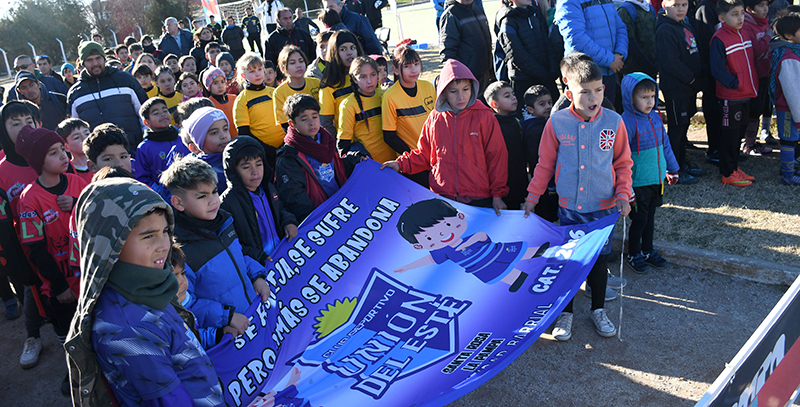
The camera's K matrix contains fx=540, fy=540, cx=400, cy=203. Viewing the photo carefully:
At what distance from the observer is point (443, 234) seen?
4133mm

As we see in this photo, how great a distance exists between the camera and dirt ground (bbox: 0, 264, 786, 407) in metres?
3.36

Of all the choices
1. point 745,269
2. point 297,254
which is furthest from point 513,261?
point 745,269

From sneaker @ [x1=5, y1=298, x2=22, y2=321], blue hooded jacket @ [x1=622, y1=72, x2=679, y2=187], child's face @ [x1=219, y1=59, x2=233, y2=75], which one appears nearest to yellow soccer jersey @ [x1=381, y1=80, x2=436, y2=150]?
blue hooded jacket @ [x1=622, y1=72, x2=679, y2=187]

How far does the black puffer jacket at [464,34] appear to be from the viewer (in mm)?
6645

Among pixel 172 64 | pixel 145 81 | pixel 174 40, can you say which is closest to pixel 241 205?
pixel 145 81

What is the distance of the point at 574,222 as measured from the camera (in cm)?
401

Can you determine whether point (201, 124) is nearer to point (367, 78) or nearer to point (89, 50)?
point (367, 78)

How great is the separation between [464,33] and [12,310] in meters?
5.72

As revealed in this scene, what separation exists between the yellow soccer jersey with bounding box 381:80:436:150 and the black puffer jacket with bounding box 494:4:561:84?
1885 mm

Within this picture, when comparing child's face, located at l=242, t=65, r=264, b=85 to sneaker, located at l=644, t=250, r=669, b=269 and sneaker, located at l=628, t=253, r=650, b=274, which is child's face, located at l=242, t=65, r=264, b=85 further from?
sneaker, located at l=644, t=250, r=669, b=269

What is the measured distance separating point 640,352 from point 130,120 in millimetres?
5952

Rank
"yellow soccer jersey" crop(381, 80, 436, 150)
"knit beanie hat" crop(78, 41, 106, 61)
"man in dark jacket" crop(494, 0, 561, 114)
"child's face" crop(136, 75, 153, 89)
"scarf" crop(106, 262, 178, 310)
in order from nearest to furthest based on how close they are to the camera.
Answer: "scarf" crop(106, 262, 178, 310) < "yellow soccer jersey" crop(381, 80, 436, 150) < "knit beanie hat" crop(78, 41, 106, 61) < "man in dark jacket" crop(494, 0, 561, 114) < "child's face" crop(136, 75, 153, 89)

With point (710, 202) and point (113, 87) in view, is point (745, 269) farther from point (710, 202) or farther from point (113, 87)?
point (113, 87)

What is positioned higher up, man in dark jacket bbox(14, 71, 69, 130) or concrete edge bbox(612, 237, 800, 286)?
man in dark jacket bbox(14, 71, 69, 130)
